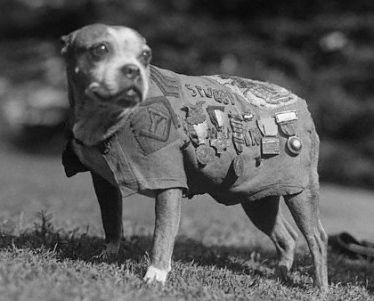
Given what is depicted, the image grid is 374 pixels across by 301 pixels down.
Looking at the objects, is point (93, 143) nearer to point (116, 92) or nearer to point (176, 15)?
point (116, 92)

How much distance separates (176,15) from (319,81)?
12.5 feet

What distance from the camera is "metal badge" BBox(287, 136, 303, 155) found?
5.19 m

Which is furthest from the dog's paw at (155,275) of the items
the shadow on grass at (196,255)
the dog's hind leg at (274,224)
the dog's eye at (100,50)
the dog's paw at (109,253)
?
the dog's hind leg at (274,224)

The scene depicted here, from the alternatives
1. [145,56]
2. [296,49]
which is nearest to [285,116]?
[145,56]

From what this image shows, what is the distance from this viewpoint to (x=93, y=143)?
4.62 m

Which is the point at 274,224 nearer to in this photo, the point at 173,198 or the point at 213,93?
the point at 213,93

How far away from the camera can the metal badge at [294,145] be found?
5.19 m

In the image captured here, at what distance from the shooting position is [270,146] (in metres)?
5.10

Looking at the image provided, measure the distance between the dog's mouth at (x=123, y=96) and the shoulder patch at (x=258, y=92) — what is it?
1.13 m

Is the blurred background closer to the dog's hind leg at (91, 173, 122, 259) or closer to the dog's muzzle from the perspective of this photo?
the dog's hind leg at (91, 173, 122, 259)

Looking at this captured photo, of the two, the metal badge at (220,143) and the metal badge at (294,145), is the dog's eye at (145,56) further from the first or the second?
the metal badge at (294,145)

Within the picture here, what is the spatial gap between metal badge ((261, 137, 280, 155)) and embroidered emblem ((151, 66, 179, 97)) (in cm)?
72

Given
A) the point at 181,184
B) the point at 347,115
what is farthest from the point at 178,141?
the point at 347,115

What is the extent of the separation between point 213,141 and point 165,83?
0.47 meters
